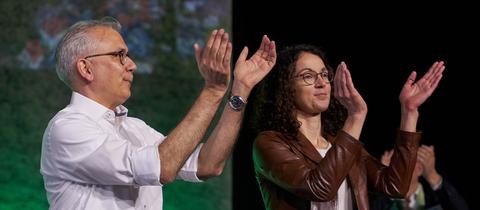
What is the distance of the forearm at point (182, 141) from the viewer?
1.83m

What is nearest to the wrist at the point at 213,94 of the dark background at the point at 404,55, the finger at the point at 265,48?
the finger at the point at 265,48

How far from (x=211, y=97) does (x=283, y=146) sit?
0.52m

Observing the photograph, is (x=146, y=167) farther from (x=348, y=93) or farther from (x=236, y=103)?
(x=348, y=93)

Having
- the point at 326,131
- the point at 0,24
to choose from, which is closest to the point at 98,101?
the point at 326,131

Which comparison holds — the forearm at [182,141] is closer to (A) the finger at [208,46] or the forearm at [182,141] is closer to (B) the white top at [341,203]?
(A) the finger at [208,46]

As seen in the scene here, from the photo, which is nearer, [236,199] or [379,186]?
[379,186]

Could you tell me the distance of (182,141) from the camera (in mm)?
1843

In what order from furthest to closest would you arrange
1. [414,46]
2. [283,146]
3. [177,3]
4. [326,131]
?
1. [414,46]
2. [177,3]
3. [326,131]
4. [283,146]

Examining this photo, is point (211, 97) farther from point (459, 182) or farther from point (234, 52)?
point (459, 182)

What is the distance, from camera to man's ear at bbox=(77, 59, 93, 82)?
202 centimetres

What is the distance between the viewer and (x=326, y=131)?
2635 millimetres

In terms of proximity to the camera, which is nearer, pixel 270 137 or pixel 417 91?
pixel 270 137

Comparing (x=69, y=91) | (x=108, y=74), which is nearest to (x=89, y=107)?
(x=108, y=74)

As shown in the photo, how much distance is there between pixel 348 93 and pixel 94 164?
89cm
